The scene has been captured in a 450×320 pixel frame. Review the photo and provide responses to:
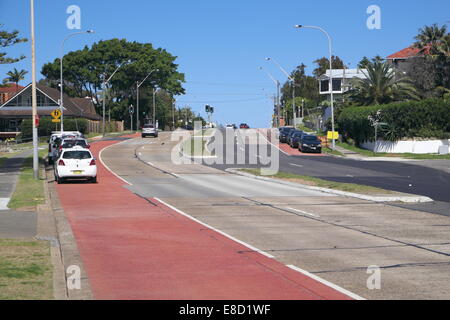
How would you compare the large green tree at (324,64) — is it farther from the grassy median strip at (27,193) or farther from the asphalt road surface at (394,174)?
the grassy median strip at (27,193)

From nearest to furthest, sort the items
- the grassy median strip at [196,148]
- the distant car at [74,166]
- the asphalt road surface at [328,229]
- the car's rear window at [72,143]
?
the asphalt road surface at [328,229], the distant car at [74,166], the car's rear window at [72,143], the grassy median strip at [196,148]

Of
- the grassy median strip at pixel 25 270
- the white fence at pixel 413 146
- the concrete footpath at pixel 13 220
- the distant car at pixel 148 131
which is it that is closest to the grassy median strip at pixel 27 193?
the concrete footpath at pixel 13 220

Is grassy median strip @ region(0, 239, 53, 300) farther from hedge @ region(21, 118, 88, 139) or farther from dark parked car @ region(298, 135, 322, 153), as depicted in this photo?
hedge @ region(21, 118, 88, 139)

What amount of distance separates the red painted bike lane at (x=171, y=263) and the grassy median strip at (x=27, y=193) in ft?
6.26

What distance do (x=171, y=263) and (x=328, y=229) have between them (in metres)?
5.72

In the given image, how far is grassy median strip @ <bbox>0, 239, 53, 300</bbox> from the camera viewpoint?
8.43 meters

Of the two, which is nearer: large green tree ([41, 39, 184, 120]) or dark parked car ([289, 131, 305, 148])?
dark parked car ([289, 131, 305, 148])

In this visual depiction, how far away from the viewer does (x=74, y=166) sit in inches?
1125

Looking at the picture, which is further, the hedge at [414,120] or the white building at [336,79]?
the white building at [336,79]

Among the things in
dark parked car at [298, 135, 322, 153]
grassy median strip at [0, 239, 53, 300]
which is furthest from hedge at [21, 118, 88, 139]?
grassy median strip at [0, 239, 53, 300]

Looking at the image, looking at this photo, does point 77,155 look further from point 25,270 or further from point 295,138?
point 295,138

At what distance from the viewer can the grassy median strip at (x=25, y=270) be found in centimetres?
843

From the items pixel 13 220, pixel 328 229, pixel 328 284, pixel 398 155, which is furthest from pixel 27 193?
pixel 398 155

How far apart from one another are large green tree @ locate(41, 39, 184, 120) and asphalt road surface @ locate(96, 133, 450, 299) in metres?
77.5
